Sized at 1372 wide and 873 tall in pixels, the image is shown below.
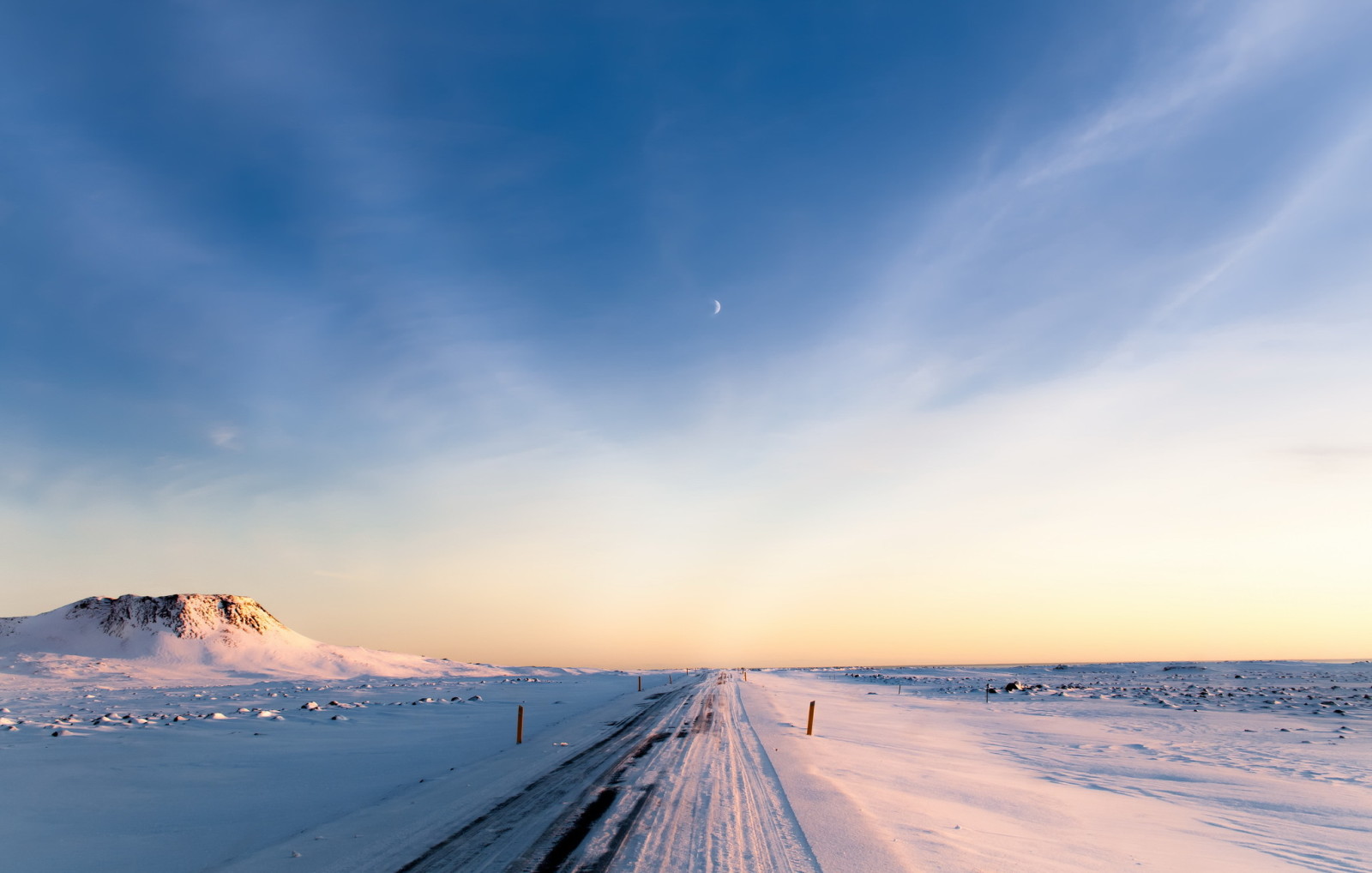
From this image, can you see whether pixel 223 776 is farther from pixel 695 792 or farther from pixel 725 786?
pixel 725 786

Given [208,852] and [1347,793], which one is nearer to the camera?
[208,852]

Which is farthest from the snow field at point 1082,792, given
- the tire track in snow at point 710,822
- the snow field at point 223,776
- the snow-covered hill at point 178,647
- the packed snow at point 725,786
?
the snow-covered hill at point 178,647

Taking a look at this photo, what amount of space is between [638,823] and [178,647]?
94455 mm

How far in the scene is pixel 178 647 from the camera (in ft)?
262

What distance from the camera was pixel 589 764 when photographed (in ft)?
52.7

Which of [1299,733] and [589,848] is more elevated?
[589,848]

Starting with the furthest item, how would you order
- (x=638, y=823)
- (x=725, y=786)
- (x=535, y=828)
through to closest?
(x=725, y=786) < (x=638, y=823) < (x=535, y=828)

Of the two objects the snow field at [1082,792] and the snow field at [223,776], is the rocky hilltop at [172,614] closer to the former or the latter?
the snow field at [223,776]

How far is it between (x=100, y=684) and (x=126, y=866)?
67.5 metres

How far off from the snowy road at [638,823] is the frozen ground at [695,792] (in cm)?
7

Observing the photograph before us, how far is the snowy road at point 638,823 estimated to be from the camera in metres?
8.38

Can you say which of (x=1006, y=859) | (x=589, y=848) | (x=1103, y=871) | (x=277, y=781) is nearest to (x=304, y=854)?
(x=589, y=848)

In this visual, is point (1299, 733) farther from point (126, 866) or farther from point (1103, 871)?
point (126, 866)

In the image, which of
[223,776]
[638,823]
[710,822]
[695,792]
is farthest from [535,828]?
[223,776]
